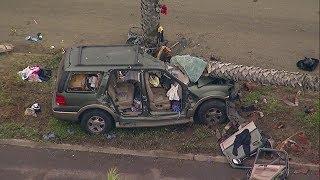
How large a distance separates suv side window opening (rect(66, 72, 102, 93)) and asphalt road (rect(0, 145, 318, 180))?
1406 millimetres

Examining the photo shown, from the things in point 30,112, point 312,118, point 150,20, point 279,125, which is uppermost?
point 150,20

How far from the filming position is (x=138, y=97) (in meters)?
10.7

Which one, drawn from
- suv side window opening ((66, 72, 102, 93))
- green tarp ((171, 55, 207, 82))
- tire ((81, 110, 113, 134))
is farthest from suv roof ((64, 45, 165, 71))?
tire ((81, 110, 113, 134))

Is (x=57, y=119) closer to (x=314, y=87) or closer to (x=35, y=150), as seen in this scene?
(x=35, y=150)

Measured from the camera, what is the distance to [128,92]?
35.4 ft

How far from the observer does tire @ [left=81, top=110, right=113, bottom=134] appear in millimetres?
10594

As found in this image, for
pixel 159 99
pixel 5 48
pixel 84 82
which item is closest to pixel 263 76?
pixel 159 99

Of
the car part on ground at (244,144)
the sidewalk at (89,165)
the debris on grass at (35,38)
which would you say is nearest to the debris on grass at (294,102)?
the car part on ground at (244,144)

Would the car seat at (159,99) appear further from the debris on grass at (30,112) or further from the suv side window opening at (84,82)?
the debris on grass at (30,112)

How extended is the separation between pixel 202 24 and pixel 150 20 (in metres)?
2.98

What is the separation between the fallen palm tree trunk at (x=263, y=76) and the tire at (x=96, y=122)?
99.6 inches

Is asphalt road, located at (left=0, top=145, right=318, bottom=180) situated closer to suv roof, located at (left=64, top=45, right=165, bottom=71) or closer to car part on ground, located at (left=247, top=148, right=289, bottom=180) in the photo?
car part on ground, located at (left=247, top=148, right=289, bottom=180)

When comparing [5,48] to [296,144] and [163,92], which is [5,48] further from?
[296,144]

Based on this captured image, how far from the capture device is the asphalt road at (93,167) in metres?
10.1
